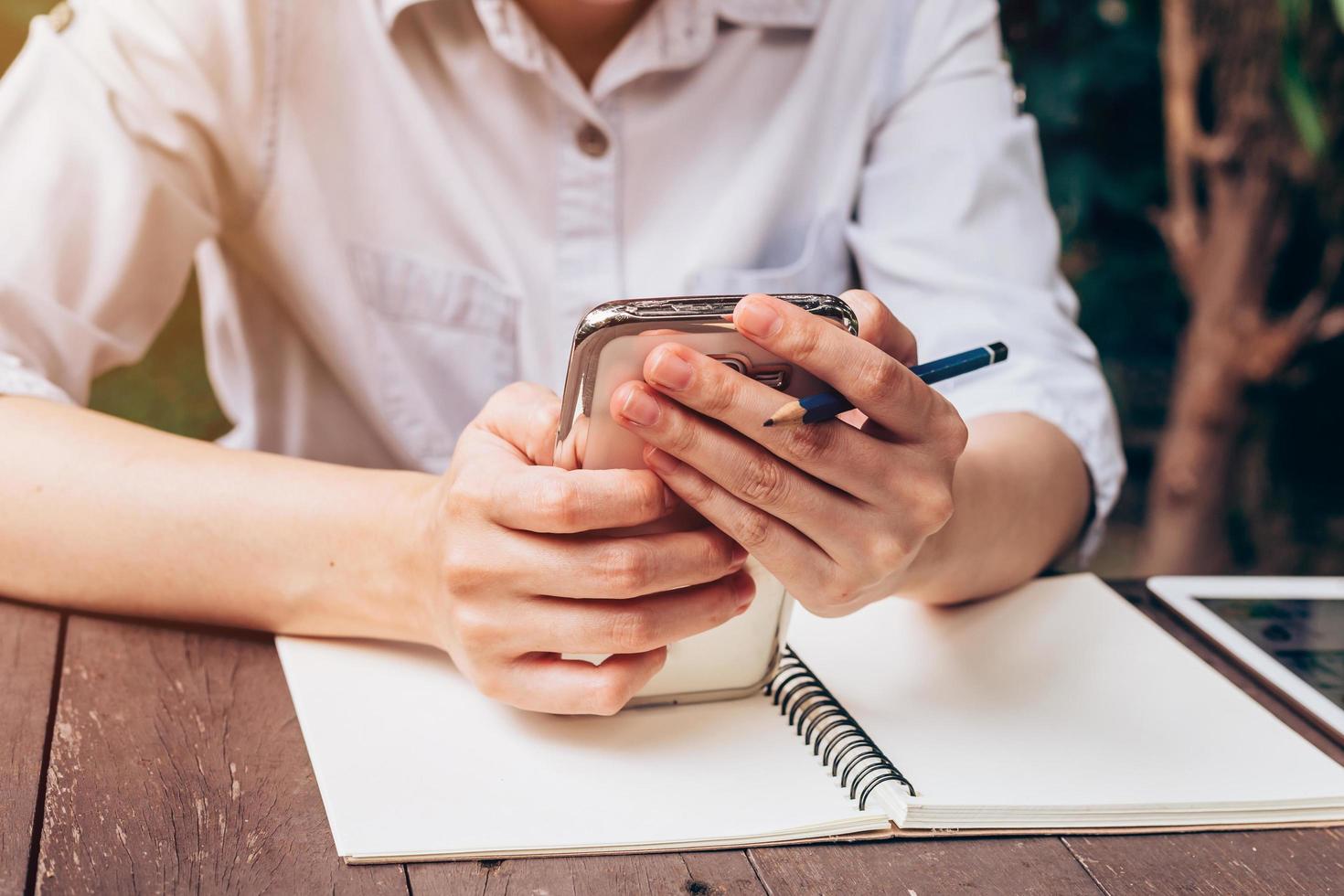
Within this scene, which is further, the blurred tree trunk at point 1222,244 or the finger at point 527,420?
the blurred tree trunk at point 1222,244

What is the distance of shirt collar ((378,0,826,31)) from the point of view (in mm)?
948

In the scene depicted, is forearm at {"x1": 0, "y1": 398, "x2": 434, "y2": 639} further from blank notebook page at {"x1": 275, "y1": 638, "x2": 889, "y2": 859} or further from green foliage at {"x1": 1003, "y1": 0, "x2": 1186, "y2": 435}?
green foliage at {"x1": 1003, "y1": 0, "x2": 1186, "y2": 435}

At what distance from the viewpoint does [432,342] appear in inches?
38.5

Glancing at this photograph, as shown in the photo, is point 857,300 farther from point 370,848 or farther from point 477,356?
point 477,356

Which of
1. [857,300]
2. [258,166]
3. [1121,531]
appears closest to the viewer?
[857,300]

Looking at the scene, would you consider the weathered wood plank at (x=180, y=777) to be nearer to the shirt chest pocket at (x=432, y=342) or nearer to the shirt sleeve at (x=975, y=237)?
the shirt chest pocket at (x=432, y=342)

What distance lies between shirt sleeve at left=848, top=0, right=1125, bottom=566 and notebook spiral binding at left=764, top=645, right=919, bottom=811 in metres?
0.30

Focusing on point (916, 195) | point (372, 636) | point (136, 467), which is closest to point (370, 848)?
point (372, 636)

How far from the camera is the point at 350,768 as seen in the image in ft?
1.73

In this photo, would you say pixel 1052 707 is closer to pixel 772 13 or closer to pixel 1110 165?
pixel 772 13

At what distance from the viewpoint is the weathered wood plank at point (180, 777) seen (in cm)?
46

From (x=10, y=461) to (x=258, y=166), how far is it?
0.34 m

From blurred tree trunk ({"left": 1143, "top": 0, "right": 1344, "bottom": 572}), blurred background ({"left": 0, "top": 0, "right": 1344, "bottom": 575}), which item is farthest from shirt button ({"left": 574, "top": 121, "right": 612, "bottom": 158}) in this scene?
blurred tree trunk ({"left": 1143, "top": 0, "right": 1344, "bottom": 572})

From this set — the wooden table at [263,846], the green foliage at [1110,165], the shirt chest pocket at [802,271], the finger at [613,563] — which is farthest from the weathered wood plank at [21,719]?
the green foliage at [1110,165]
